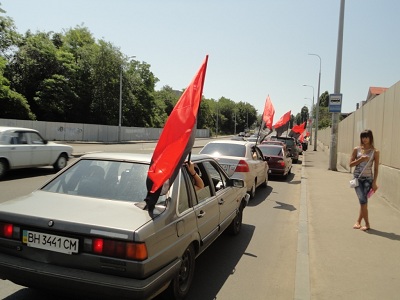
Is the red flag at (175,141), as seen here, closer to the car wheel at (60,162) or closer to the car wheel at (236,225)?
the car wheel at (236,225)

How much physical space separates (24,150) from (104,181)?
9.04 m

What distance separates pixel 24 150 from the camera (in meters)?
11.7

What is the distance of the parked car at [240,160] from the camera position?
367 inches

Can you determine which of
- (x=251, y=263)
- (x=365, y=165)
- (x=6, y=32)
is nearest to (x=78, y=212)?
(x=251, y=263)

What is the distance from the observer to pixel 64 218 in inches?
124

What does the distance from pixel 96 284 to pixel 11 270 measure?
805 millimetres

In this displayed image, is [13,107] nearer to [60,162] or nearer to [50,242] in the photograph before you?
[60,162]

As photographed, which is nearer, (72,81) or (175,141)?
(175,141)

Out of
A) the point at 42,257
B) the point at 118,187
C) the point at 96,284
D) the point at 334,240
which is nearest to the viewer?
the point at 96,284

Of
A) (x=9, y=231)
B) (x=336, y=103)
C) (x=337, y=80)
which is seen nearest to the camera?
(x=9, y=231)

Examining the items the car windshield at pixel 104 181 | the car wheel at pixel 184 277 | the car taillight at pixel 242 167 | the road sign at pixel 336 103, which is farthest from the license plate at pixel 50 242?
the road sign at pixel 336 103

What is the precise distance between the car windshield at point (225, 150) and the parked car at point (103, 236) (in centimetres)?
589

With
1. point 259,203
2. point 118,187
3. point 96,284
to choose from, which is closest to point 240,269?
point 118,187

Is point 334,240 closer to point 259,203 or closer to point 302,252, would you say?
point 302,252
